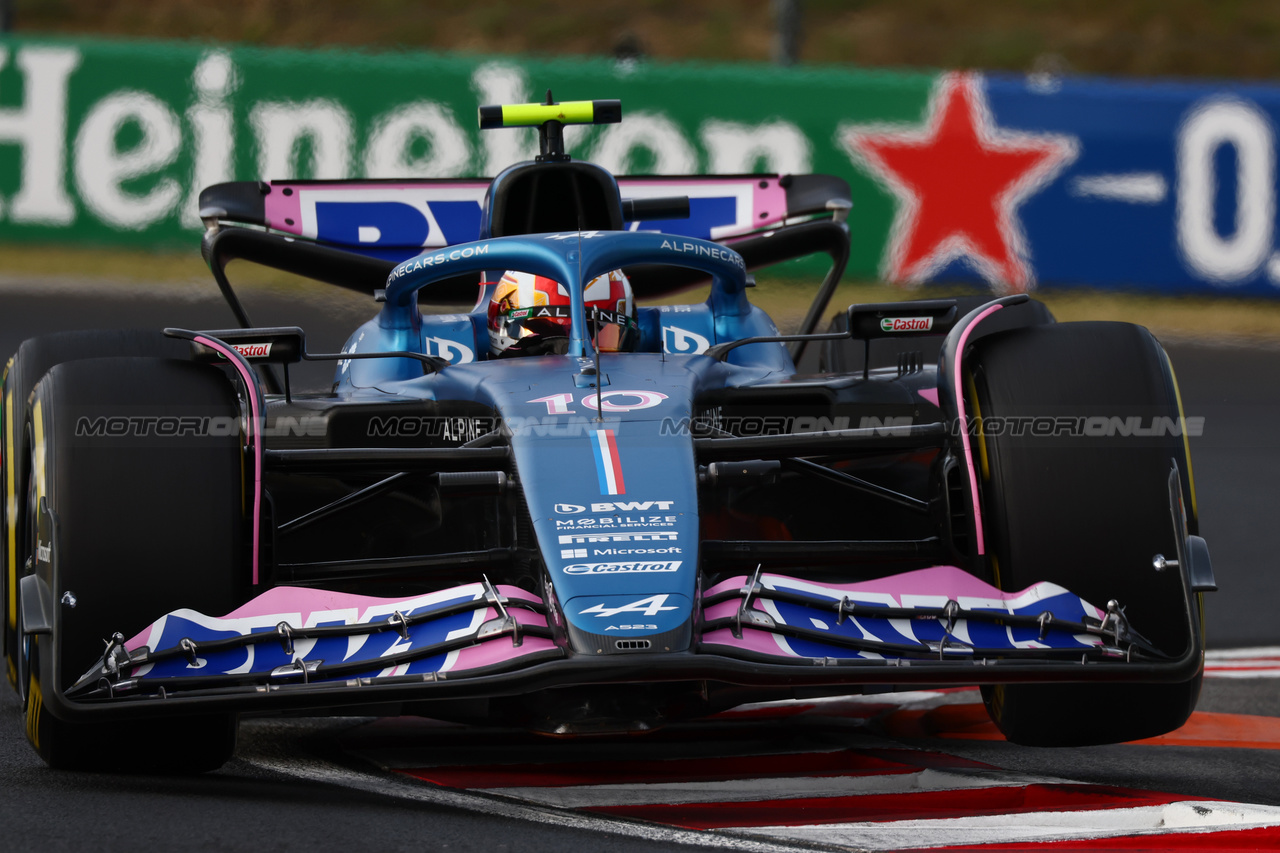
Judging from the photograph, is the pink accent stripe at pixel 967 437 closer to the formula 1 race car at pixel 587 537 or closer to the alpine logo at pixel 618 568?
the formula 1 race car at pixel 587 537

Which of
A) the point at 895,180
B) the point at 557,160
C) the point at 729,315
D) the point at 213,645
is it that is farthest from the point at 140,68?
the point at 213,645

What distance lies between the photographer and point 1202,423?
9133 millimetres

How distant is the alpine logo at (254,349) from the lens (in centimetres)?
393

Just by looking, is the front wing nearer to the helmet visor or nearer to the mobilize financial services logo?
the mobilize financial services logo

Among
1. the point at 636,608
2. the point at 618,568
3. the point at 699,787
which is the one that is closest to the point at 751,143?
the point at 699,787

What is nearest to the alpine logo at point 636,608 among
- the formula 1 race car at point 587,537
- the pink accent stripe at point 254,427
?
the formula 1 race car at point 587,537

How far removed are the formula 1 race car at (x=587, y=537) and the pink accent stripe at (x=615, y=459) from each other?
14 millimetres

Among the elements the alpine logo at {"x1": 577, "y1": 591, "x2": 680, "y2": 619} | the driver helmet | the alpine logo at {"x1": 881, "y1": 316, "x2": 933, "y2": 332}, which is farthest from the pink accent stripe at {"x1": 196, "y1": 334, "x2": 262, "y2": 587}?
the alpine logo at {"x1": 881, "y1": 316, "x2": 933, "y2": 332}

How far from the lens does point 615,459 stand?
11.8 ft

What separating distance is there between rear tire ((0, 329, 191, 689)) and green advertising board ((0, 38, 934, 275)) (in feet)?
20.9

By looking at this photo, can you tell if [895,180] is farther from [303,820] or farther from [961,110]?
[303,820]

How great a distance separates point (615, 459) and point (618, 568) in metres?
0.37

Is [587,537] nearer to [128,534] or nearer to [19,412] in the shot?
[128,534]

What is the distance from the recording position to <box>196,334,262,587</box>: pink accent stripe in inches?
141
